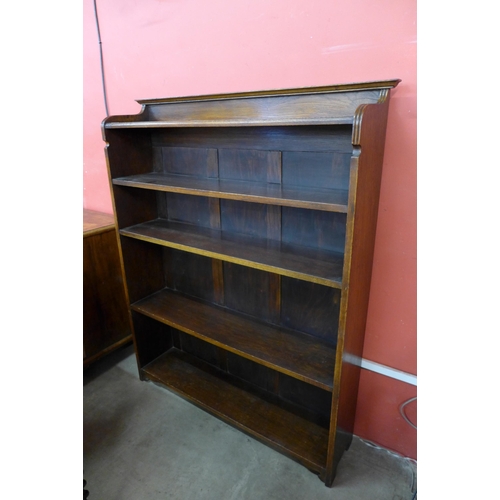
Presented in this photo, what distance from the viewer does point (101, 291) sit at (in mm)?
2016

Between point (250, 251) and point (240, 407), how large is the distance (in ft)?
2.91

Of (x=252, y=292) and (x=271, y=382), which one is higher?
(x=252, y=292)

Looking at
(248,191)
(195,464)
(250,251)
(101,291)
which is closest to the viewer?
(248,191)

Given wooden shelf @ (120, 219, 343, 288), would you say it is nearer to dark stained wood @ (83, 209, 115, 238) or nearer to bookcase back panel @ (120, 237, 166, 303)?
bookcase back panel @ (120, 237, 166, 303)

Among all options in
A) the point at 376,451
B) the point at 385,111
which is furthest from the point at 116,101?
the point at 376,451

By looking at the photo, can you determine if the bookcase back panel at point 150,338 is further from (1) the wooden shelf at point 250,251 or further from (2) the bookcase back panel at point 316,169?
(2) the bookcase back panel at point 316,169

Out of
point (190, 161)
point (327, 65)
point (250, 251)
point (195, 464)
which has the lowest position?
point (195, 464)

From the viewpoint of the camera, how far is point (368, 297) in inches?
54.8

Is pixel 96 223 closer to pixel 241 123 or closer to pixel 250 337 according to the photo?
pixel 250 337

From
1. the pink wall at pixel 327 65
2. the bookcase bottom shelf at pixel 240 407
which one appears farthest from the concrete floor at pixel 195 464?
Answer: the pink wall at pixel 327 65

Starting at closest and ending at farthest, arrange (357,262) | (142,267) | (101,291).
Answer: (357,262) < (142,267) < (101,291)

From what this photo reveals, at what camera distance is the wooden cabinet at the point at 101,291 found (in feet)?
6.32

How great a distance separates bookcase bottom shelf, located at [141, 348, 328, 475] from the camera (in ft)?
4.91

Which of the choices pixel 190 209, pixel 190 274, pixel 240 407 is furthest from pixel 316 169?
pixel 240 407
